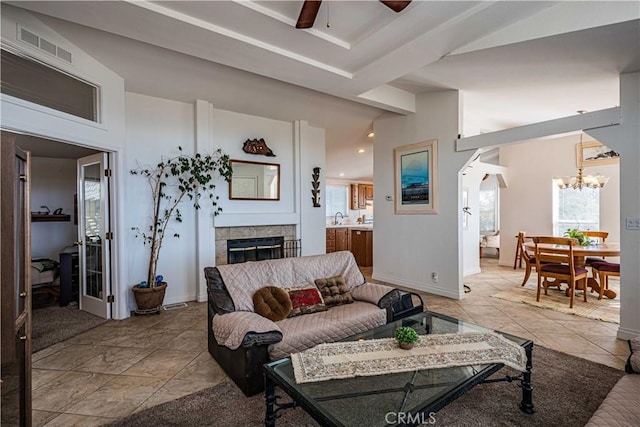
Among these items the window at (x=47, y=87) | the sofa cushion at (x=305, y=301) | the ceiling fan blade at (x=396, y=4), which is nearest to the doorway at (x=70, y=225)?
the window at (x=47, y=87)

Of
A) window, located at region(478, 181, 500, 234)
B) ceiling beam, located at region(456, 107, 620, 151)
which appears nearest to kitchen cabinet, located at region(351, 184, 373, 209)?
window, located at region(478, 181, 500, 234)

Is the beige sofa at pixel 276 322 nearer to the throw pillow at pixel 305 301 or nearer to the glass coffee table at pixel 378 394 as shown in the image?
the throw pillow at pixel 305 301

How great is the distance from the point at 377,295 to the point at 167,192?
3.14m

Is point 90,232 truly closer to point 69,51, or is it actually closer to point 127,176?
point 127,176

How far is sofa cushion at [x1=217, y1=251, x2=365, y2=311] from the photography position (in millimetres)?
2641

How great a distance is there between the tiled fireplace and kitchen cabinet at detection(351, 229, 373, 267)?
2.68m

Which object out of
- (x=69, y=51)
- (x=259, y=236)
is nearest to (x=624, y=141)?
(x=259, y=236)

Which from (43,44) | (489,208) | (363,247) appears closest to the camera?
(43,44)

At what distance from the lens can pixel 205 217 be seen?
449 cm

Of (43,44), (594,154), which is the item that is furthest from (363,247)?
(43,44)

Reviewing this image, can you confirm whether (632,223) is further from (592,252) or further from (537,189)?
(537,189)

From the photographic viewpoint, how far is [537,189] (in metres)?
6.59

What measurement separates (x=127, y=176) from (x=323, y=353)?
3.51m

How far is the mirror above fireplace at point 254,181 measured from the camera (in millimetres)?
4824
